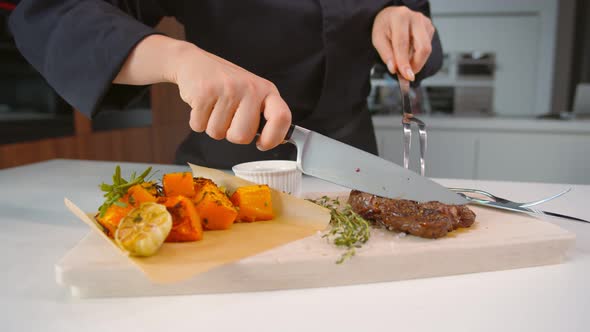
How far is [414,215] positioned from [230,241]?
11.9 inches

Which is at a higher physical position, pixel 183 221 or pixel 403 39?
pixel 403 39

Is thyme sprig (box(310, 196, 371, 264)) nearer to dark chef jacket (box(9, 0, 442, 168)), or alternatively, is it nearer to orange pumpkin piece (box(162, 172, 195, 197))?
orange pumpkin piece (box(162, 172, 195, 197))

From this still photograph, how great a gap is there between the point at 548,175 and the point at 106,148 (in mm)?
2827

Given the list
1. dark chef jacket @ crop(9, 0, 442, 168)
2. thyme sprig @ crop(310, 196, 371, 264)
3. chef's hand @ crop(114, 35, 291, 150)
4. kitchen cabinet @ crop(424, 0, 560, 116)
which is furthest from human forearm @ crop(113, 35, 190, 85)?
kitchen cabinet @ crop(424, 0, 560, 116)

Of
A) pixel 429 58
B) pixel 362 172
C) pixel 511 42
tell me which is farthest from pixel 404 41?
pixel 511 42

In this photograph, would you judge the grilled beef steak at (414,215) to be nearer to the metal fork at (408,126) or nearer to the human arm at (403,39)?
the metal fork at (408,126)

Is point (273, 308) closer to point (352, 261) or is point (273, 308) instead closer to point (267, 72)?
point (352, 261)

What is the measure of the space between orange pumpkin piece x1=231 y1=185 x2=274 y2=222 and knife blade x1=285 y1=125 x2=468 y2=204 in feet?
0.31

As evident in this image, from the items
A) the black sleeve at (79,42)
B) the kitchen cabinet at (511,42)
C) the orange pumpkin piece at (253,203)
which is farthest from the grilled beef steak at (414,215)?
the kitchen cabinet at (511,42)

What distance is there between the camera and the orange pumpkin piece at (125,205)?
71 centimetres

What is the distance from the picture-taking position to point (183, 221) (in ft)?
2.33

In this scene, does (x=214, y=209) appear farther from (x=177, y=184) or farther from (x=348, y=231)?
(x=348, y=231)

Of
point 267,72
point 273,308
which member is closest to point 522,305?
point 273,308

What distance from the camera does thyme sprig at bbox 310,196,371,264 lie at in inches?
28.1
